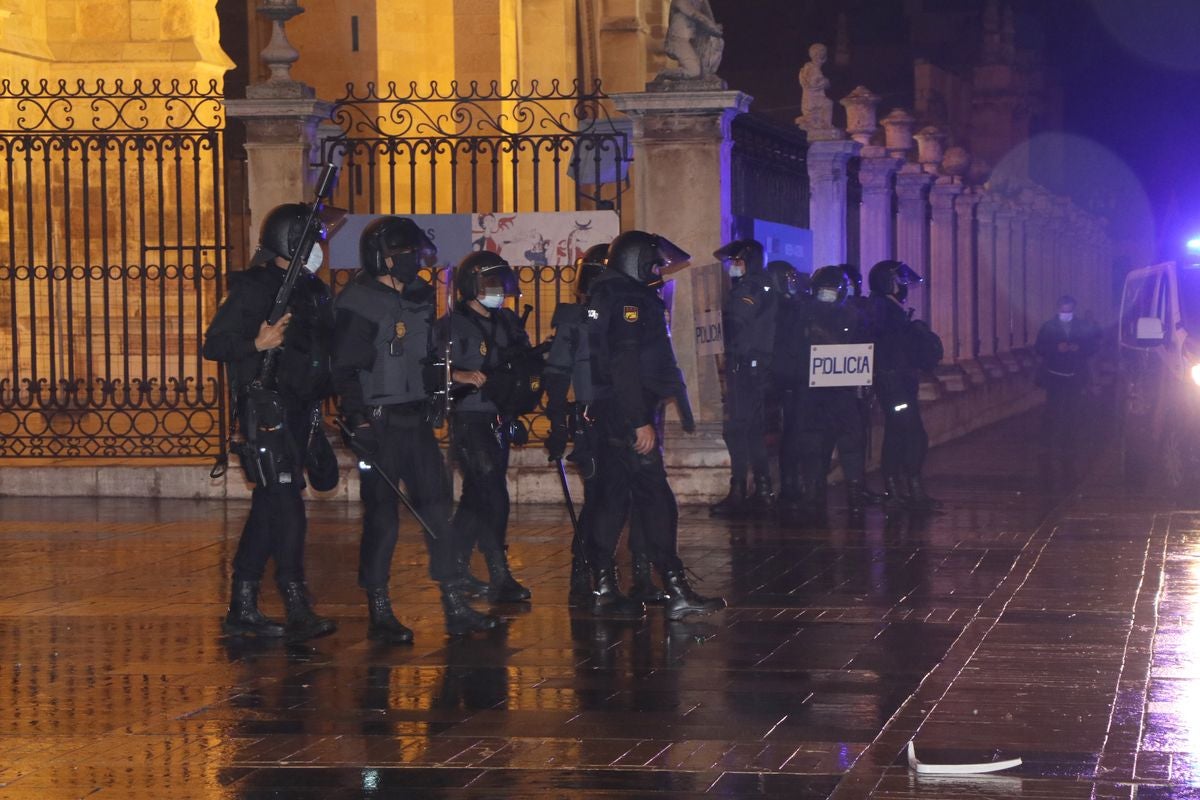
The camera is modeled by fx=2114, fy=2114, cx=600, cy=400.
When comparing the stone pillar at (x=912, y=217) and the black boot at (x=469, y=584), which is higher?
the stone pillar at (x=912, y=217)

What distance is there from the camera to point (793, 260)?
1872cm

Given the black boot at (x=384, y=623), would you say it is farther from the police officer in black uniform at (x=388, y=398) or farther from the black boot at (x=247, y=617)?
the black boot at (x=247, y=617)

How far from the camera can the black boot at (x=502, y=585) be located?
10.7m

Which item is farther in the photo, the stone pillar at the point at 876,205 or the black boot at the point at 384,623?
the stone pillar at the point at 876,205

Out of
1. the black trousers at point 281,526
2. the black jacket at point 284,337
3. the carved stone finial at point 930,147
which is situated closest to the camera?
the black jacket at point 284,337

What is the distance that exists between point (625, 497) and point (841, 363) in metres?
5.20

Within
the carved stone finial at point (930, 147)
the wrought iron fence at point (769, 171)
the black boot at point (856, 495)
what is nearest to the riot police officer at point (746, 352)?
the black boot at point (856, 495)

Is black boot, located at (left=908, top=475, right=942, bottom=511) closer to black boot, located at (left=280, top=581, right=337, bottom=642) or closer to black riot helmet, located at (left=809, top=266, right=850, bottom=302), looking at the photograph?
black riot helmet, located at (left=809, top=266, right=850, bottom=302)

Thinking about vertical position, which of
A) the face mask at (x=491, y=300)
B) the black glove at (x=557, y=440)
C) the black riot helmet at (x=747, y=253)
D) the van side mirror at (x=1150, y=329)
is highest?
the black riot helmet at (x=747, y=253)

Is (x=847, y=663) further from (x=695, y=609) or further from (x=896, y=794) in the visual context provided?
(x=896, y=794)

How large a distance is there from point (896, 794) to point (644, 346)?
415 centimetres

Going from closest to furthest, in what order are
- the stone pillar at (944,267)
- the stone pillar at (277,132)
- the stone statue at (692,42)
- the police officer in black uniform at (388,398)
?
1. the police officer in black uniform at (388,398)
2. the stone statue at (692,42)
3. the stone pillar at (277,132)
4. the stone pillar at (944,267)

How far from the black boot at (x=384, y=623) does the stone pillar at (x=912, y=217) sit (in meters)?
15.8

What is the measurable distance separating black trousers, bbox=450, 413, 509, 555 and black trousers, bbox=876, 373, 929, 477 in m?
5.34
